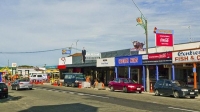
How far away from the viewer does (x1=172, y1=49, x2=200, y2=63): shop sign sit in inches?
1072

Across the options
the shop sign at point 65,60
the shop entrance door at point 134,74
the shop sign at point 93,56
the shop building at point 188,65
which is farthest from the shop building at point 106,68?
the shop sign at point 65,60

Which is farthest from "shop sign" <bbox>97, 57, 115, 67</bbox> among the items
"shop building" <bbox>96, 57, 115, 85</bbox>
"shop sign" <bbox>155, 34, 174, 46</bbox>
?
"shop sign" <bbox>155, 34, 174, 46</bbox>

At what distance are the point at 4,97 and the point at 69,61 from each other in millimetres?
39880

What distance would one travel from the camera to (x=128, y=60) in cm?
3800

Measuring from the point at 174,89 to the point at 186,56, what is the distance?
189 inches

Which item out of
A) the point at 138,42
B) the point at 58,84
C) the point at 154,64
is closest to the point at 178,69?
the point at 154,64

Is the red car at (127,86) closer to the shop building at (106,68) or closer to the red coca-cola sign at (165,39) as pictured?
the red coca-cola sign at (165,39)

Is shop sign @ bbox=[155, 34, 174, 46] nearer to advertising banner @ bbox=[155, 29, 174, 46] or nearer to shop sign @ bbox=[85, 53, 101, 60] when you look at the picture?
advertising banner @ bbox=[155, 29, 174, 46]

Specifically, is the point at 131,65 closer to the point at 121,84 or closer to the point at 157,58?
the point at 157,58

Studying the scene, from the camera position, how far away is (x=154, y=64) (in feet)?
109

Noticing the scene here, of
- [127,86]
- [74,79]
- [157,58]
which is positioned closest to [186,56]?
[157,58]

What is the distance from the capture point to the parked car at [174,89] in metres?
24.1

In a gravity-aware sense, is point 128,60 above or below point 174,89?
above

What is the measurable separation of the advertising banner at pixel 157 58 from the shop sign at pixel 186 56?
924mm
